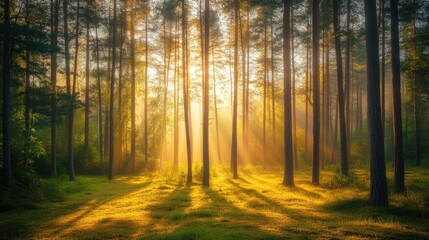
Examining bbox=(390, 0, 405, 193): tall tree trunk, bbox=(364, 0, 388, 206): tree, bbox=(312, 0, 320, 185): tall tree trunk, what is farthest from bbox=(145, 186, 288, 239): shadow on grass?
bbox=(390, 0, 405, 193): tall tree trunk

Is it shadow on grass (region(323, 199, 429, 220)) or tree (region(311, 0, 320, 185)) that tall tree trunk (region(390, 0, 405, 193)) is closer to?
shadow on grass (region(323, 199, 429, 220))

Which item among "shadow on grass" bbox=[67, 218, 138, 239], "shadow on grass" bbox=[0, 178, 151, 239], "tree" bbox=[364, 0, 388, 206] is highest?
"tree" bbox=[364, 0, 388, 206]

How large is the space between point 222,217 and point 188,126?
33.0 feet

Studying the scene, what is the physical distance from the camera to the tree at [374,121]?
9508 mm

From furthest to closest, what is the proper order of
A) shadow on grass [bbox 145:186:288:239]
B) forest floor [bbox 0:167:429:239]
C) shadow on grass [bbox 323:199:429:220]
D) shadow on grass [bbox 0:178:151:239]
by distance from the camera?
shadow on grass [bbox 323:199:429:220], shadow on grass [bbox 0:178:151:239], forest floor [bbox 0:167:429:239], shadow on grass [bbox 145:186:288:239]

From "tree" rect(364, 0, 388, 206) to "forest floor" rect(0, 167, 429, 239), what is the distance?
594 millimetres

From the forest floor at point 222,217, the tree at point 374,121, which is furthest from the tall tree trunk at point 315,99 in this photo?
the tree at point 374,121

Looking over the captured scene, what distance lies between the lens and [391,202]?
1028 centimetres

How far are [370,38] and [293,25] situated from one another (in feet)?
53.4

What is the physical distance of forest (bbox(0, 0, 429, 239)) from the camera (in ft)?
28.5

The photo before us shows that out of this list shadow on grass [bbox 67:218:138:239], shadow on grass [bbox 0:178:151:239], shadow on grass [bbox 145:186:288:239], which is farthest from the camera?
shadow on grass [bbox 0:178:151:239]

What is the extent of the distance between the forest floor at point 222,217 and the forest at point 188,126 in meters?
0.07

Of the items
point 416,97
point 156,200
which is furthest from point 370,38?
point 416,97

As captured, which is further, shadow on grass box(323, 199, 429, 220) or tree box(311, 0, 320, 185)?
tree box(311, 0, 320, 185)
